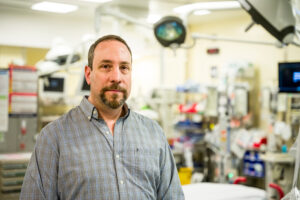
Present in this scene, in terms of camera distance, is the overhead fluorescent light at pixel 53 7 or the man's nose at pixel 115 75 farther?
Result: the overhead fluorescent light at pixel 53 7

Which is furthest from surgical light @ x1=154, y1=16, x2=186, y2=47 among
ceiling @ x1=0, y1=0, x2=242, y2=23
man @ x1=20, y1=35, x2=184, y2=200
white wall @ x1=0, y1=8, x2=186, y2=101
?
white wall @ x1=0, y1=8, x2=186, y2=101

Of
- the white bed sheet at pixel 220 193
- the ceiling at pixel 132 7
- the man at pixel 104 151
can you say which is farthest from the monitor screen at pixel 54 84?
the man at pixel 104 151

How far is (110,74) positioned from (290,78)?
6.40 feet

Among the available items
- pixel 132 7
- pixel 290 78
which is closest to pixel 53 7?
pixel 132 7

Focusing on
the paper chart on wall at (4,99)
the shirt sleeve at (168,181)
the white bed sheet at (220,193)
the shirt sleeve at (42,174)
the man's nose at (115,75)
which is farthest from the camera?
the paper chart on wall at (4,99)

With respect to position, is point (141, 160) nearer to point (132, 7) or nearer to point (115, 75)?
point (115, 75)

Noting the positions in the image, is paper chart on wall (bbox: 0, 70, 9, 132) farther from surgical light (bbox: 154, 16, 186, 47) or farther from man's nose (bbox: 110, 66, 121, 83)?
man's nose (bbox: 110, 66, 121, 83)

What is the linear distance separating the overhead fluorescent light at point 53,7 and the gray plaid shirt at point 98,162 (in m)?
5.44

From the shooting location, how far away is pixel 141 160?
6.17 ft

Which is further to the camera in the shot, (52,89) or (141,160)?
(52,89)

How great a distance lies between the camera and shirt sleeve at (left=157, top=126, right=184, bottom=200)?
1972mm

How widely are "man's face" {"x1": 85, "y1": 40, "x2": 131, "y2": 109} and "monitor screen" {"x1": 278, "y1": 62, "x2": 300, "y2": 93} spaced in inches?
72.9

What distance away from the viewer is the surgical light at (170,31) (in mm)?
3441

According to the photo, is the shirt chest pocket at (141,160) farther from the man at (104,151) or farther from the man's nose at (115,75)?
the man's nose at (115,75)
